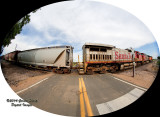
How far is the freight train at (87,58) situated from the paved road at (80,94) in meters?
0.11

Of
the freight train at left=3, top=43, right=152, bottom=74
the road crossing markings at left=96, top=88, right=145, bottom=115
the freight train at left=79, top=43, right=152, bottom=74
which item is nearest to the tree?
the freight train at left=3, top=43, right=152, bottom=74

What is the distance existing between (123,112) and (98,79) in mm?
533

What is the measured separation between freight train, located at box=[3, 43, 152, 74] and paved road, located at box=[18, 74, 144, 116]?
11cm

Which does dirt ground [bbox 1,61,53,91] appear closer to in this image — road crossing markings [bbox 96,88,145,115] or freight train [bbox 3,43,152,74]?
freight train [bbox 3,43,152,74]

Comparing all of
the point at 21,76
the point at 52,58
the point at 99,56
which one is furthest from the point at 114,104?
the point at 21,76

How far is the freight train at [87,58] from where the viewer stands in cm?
75

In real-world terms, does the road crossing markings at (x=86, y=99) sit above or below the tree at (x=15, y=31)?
below

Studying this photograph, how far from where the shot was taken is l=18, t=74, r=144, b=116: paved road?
0.61 meters

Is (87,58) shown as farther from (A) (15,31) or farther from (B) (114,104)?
(A) (15,31)

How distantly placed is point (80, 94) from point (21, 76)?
2.60ft

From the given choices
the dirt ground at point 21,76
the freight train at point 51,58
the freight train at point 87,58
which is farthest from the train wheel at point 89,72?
the dirt ground at point 21,76

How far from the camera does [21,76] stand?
0.81 m

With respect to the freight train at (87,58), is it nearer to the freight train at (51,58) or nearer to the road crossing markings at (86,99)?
the freight train at (51,58)

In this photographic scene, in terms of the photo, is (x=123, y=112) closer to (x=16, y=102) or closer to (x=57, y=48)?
(x=57, y=48)
